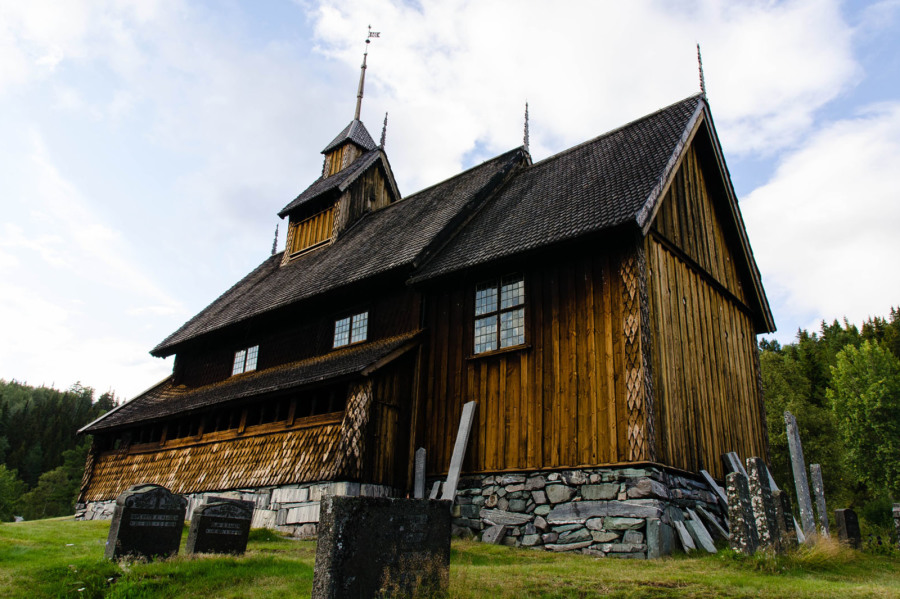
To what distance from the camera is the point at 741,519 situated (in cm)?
923

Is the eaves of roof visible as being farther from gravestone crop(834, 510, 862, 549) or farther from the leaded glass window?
gravestone crop(834, 510, 862, 549)

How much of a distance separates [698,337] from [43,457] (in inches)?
3763

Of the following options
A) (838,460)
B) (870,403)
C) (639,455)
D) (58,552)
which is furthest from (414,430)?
(870,403)

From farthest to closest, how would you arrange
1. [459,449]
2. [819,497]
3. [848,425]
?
1. [848,425]
2. [459,449]
3. [819,497]

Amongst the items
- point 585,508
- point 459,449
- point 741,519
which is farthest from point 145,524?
point 741,519

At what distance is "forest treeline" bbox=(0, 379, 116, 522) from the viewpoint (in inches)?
2788

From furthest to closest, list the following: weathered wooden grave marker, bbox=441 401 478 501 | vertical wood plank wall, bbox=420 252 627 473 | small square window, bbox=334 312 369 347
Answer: small square window, bbox=334 312 369 347 → weathered wooden grave marker, bbox=441 401 478 501 → vertical wood plank wall, bbox=420 252 627 473

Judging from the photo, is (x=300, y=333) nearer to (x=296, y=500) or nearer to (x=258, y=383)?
(x=258, y=383)

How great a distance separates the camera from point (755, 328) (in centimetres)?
1902

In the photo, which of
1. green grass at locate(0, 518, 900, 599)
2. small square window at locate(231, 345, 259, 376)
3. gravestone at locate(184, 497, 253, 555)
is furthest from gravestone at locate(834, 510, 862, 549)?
small square window at locate(231, 345, 259, 376)

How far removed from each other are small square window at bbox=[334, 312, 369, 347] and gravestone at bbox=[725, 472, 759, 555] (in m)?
10.1

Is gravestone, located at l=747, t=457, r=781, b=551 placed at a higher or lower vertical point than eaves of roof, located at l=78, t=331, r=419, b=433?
lower

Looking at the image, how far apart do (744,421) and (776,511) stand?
276 inches

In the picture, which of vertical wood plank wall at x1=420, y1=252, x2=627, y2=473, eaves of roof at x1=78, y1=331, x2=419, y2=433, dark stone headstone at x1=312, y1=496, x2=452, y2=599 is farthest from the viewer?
eaves of roof at x1=78, y1=331, x2=419, y2=433
